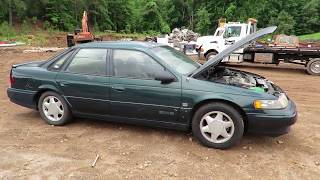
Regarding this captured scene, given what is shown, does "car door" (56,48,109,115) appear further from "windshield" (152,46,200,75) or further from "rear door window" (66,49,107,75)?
"windshield" (152,46,200,75)

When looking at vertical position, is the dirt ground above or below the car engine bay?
below

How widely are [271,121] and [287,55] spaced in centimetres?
1025

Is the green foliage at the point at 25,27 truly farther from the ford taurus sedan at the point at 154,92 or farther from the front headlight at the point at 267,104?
the front headlight at the point at 267,104

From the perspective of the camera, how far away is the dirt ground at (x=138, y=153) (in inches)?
162

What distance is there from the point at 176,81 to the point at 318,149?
7.53ft

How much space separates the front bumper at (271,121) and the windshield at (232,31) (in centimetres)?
1197

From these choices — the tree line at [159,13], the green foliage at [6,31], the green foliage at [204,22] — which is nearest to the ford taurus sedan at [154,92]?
the green foliage at [6,31]

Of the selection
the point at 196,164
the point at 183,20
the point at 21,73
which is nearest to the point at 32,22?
the point at 183,20

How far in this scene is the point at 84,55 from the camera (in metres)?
5.66

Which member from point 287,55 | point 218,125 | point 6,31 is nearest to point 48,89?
point 218,125

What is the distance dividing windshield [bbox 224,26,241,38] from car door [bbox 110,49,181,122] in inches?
460

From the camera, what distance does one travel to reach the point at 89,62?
557cm

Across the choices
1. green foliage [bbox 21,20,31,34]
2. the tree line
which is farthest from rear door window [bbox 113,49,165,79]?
the tree line

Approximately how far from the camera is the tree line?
144 feet
